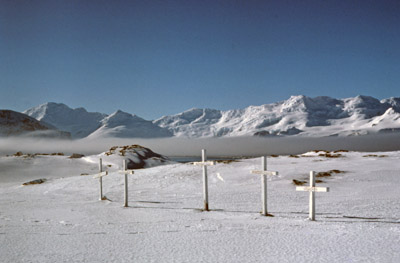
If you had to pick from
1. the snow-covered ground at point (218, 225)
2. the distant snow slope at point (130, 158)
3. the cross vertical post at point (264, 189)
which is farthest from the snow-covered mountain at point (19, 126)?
the cross vertical post at point (264, 189)

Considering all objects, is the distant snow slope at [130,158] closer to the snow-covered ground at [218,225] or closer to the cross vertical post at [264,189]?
the snow-covered ground at [218,225]

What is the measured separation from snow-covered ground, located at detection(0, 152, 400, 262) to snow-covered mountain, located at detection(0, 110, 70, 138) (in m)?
83.2

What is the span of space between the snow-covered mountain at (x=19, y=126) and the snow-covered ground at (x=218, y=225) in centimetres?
8316

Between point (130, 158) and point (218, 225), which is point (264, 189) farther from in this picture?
point (130, 158)

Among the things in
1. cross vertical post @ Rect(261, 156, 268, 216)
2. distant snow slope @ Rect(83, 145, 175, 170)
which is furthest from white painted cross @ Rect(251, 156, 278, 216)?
distant snow slope @ Rect(83, 145, 175, 170)

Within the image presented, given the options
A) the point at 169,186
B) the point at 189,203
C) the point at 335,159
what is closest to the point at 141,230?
the point at 189,203

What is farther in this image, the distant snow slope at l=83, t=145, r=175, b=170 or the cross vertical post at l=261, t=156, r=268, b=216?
the distant snow slope at l=83, t=145, r=175, b=170

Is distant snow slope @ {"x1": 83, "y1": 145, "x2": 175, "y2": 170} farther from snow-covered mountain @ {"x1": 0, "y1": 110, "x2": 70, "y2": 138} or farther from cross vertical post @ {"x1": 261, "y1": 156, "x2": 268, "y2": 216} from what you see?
snow-covered mountain @ {"x1": 0, "y1": 110, "x2": 70, "y2": 138}

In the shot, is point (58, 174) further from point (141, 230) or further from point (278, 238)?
point (278, 238)

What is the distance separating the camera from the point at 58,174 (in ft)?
105

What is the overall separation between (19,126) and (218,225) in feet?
343

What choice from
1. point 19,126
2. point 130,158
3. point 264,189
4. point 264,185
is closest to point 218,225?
point 264,189

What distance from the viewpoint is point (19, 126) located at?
9844 cm

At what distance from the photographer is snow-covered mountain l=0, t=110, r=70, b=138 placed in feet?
304
